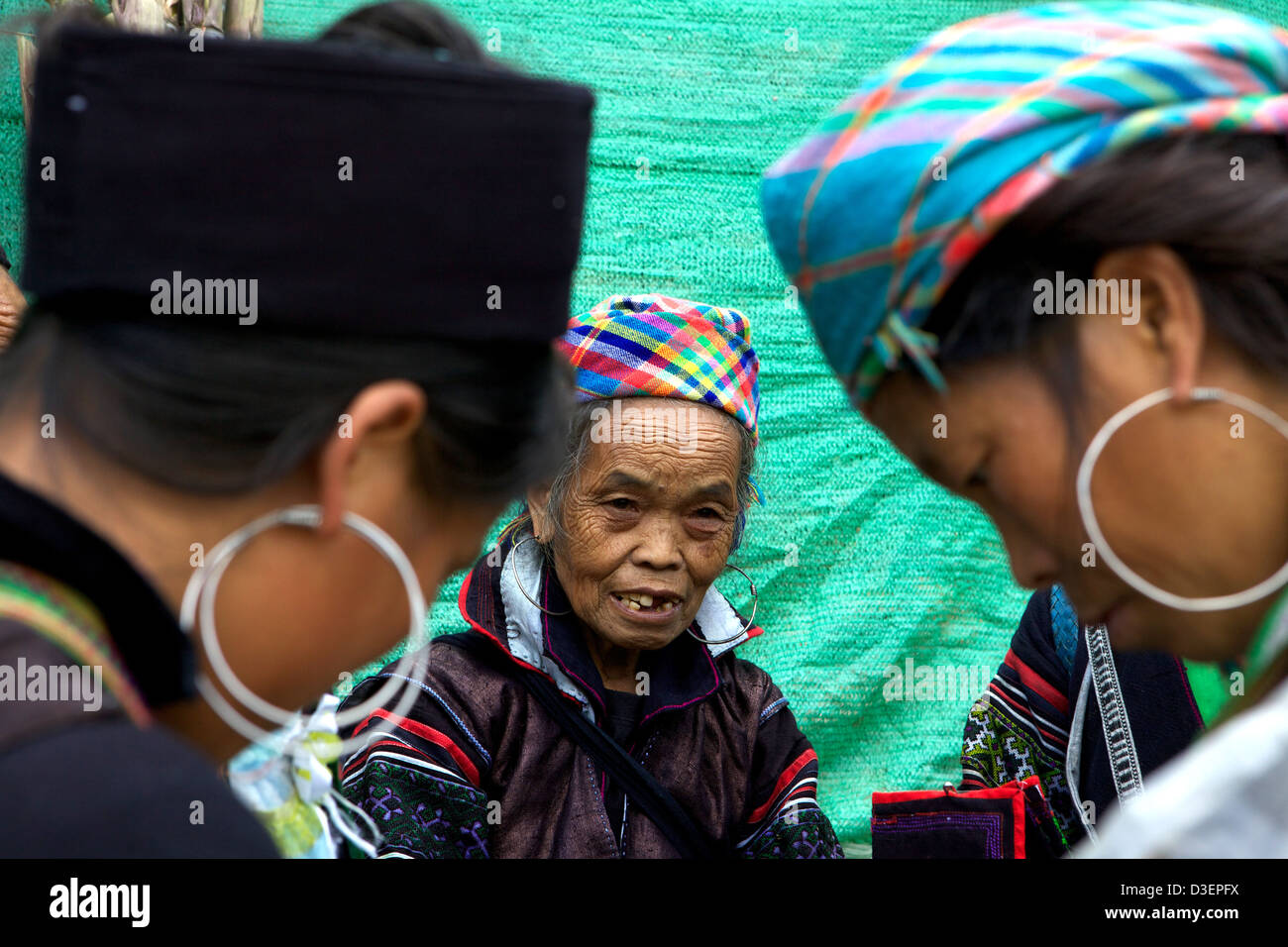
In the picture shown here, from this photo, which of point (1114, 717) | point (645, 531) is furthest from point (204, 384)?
→ point (645, 531)

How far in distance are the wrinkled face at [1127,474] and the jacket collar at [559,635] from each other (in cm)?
161

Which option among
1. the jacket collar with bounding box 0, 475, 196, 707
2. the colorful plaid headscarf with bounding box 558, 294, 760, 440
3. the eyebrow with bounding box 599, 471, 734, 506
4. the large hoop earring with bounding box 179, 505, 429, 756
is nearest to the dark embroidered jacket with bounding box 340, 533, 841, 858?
the eyebrow with bounding box 599, 471, 734, 506

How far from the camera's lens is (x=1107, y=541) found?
1182mm

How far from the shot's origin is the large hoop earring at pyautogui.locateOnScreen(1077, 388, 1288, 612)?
1.10 m

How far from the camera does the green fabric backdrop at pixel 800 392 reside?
3592 millimetres

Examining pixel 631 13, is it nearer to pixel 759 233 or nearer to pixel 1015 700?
pixel 759 233

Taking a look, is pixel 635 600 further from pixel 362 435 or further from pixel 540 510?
→ pixel 362 435

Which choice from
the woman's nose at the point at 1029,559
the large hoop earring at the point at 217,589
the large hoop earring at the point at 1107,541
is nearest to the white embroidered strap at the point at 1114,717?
the woman's nose at the point at 1029,559

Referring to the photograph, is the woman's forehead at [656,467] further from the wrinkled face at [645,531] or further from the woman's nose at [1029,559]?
the woman's nose at [1029,559]

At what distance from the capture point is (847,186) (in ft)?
3.99

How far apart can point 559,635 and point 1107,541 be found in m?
1.78

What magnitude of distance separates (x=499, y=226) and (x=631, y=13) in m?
2.70

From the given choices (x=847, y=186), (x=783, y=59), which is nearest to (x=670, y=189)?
(x=783, y=59)

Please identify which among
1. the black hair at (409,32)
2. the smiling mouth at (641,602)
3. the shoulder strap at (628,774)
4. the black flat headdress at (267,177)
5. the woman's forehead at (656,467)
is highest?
the black hair at (409,32)
